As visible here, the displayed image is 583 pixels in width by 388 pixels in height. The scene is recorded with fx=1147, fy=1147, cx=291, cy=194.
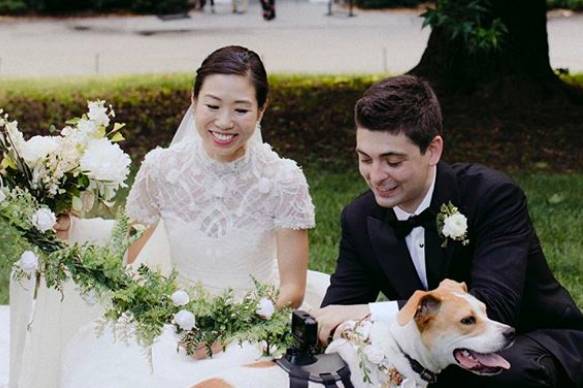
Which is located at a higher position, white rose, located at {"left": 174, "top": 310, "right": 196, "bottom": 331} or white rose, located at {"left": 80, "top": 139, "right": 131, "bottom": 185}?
white rose, located at {"left": 80, "top": 139, "right": 131, "bottom": 185}

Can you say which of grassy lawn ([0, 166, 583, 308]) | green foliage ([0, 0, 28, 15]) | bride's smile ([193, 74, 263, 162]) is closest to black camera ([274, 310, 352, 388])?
bride's smile ([193, 74, 263, 162])

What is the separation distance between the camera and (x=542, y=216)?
8.30 m

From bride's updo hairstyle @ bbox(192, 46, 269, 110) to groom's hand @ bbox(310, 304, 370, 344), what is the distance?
1019 millimetres

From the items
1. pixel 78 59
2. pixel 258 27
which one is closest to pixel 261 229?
pixel 78 59

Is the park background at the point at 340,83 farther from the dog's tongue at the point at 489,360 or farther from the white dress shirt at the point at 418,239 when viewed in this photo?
the dog's tongue at the point at 489,360

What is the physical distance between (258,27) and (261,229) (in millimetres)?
16845

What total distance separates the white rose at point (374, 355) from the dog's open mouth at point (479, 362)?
23cm

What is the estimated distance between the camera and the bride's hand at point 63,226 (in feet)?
14.2

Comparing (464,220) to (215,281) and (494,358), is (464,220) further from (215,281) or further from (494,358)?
(215,281)

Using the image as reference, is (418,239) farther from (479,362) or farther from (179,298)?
(179,298)

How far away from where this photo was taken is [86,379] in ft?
14.3

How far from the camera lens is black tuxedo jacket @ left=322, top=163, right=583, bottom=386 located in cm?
402

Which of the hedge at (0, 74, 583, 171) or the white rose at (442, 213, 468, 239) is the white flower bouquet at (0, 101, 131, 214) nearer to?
the white rose at (442, 213, 468, 239)

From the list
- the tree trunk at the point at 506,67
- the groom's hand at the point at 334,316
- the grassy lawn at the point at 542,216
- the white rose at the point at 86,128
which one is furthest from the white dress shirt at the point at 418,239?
the tree trunk at the point at 506,67
